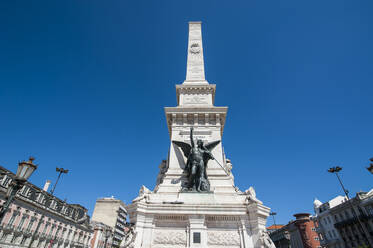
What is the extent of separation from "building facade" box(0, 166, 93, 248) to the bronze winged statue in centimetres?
2479

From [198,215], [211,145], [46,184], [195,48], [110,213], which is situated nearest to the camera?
[198,215]

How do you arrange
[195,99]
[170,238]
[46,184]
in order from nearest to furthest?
[170,238]
[195,99]
[46,184]

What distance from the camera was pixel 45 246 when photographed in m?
36.6

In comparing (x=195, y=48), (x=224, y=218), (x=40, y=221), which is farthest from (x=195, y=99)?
(x=40, y=221)

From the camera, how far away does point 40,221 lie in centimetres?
2762

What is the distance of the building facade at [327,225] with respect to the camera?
141ft

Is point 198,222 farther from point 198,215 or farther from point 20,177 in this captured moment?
point 20,177

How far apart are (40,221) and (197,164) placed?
28.2 metres

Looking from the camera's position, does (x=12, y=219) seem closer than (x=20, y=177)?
No

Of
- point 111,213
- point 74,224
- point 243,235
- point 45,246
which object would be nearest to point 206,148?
point 243,235

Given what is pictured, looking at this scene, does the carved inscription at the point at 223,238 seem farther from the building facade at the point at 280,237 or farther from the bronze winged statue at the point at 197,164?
the building facade at the point at 280,237

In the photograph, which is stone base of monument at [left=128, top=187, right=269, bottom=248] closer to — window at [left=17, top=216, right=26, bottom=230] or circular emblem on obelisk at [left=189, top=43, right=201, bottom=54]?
circular emblem on obelisk at [left=189, top=43, right=201, bottom=54]

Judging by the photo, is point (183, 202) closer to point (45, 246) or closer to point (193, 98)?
point (193, 98)

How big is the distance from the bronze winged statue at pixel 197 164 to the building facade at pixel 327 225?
47.1 metres
